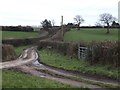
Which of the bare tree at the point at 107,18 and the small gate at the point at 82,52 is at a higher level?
the bare tree at the point at 107,18

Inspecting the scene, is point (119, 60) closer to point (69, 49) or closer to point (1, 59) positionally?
point (69, 49)

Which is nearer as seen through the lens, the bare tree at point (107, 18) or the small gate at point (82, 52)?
the small gate at point (82, 52)

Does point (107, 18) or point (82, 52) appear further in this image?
point (107, 18)

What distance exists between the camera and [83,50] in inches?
1388

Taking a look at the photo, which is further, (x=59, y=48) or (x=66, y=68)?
(x=59, y=48)

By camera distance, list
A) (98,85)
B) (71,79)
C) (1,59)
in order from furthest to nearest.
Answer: (1,59), (71,79), (98,85)

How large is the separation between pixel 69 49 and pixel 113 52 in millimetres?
12928

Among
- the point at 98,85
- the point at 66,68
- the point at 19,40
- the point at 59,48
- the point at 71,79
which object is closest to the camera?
the point at 98,85

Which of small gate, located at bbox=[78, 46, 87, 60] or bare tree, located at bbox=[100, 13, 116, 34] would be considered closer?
small gate, located at bbox=[78, 46, 87, 60]

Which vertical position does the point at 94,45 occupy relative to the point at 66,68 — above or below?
above

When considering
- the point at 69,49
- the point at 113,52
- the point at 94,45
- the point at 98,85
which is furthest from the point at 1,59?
the point at 98,85

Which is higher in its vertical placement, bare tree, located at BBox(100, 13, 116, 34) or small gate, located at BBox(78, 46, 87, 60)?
bare tree, located at BBox(100, 13, 116, 34)

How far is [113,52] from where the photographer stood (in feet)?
92.8

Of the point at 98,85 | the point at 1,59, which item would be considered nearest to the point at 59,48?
the point at 1,59
